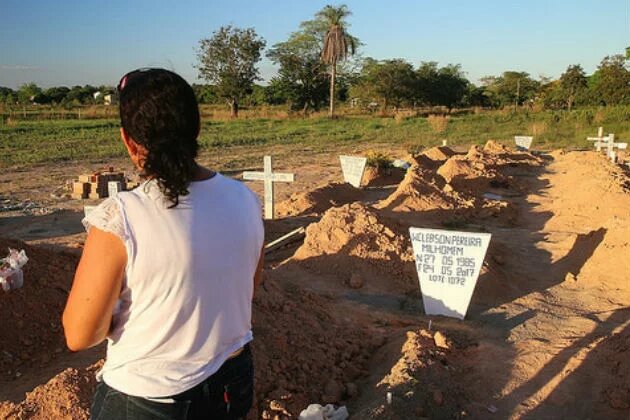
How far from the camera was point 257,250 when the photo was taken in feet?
6.41

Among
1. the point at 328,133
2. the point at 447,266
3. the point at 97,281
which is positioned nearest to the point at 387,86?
the point at 328,133

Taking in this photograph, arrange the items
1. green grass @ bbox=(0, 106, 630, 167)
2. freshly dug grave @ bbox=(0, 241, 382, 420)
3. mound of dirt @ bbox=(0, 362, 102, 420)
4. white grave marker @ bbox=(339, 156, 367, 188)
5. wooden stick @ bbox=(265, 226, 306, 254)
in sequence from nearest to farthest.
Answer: mound of dirt @ bbox=(0, 362, 102, 420), freshly dug grave @ bbox=(0, 241, 382, 420), wooden stick @ bbox=(265, 226, 306, 254), white grave marker @ bbox=(339, 156, 367, 188), green grass @ bbox=(0, 106, 630, 167)

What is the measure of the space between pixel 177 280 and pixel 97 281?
213 mm

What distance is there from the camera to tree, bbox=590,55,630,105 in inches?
1560

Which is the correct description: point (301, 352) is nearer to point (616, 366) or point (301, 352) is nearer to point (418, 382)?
point (418, 382)

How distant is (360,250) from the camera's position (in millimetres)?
7168

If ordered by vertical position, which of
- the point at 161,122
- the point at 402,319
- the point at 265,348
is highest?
the point at 161,122

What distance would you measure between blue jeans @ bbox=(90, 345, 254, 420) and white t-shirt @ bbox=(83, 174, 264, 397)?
0.10 ft

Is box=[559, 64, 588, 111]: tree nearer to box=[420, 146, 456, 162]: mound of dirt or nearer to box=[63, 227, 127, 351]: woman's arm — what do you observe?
box=[420, 146, 456, 162]: mound of dirt

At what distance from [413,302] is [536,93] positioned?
67.2 m

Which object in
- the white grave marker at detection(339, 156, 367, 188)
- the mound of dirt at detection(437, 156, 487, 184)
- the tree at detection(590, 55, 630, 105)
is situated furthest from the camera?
the tree at detection(590, 55, 630, 105)

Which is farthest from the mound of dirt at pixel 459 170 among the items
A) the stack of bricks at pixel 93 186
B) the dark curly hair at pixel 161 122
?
the dark curly hair at pixel 161 122

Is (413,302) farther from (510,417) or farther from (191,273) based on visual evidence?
(191,273)

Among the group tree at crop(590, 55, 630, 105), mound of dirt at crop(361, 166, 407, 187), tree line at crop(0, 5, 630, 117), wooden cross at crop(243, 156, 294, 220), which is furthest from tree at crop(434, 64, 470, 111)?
wooden cross at crop(243, 156, 294, 220)
